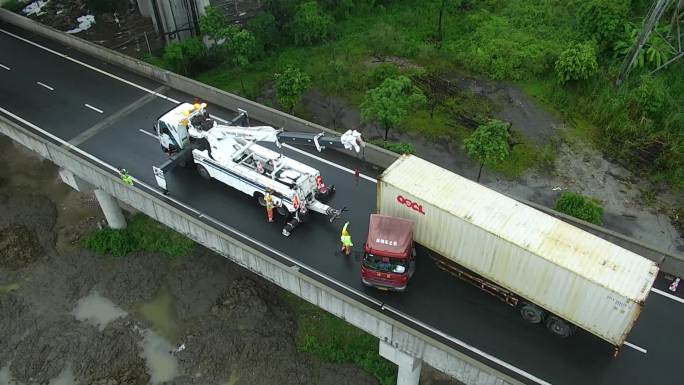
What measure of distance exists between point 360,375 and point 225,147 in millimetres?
12023

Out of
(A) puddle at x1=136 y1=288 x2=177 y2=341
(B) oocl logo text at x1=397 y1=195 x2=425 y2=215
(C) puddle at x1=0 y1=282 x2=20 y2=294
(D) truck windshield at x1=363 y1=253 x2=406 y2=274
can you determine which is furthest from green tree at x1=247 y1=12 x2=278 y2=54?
(D) truck windshield at x1=363 y1=253 x2=406 y2=274

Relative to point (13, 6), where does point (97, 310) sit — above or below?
below

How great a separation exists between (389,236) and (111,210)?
17.5m

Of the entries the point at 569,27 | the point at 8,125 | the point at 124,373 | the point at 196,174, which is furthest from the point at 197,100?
the point at 569,27

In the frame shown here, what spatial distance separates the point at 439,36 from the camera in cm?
4494

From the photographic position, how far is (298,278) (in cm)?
2095

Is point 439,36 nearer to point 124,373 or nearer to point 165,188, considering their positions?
point 165,188

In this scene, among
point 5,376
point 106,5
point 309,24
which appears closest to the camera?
point 5,376

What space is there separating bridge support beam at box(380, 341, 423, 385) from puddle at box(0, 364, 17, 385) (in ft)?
58.3

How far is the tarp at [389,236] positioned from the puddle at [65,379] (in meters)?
16.0

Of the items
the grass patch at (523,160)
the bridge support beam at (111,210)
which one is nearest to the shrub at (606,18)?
the grass patch at (523,160)

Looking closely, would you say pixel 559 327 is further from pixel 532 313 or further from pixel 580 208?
pixel 580 208

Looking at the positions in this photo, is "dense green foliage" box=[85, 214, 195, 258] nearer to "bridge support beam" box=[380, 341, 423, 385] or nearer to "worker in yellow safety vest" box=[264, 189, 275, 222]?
"worker in yellow safety vest" box=[264, 189, 275, 222]

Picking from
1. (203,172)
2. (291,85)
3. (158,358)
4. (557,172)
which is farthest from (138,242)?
(557,172)
